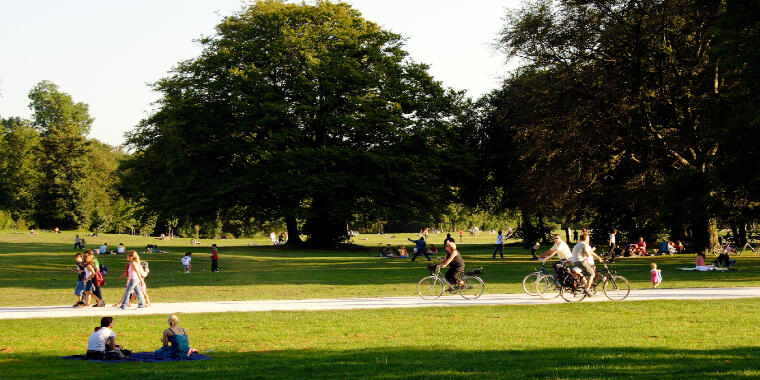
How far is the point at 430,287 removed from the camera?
70.7 ft

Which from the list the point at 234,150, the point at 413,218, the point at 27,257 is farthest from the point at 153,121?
the point at 413,218

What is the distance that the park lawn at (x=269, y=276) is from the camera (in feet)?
79.7

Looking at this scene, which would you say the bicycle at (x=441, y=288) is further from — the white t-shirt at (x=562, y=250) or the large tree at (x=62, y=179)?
the large tree at (x=62, y=179)

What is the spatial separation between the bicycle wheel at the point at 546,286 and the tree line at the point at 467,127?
1188 centimetres

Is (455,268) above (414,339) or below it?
above

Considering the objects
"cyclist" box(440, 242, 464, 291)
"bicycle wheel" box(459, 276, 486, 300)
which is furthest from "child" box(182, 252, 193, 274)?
Result: "bicycle wheel" box(459, 276, 486, 300)

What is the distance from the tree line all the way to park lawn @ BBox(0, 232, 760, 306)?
17.2 ft

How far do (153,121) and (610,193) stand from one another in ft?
109

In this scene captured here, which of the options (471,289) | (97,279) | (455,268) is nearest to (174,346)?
(97,279)

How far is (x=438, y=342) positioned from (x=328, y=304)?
7526mm

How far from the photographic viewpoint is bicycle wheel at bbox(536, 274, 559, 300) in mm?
21203

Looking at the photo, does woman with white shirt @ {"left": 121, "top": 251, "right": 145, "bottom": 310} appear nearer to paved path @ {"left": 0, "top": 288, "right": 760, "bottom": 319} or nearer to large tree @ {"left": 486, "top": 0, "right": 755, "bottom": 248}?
paved path @ {"left": 0, "top": 288, "right": 760, "bottom": 319}

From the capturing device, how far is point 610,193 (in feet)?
153

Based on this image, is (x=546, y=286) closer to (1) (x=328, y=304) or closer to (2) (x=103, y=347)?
(1) (x=328, y=304)
